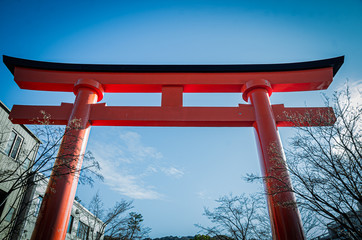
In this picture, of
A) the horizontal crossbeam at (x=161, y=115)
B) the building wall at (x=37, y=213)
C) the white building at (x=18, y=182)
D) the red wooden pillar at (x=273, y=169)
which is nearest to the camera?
the red wooden pillar at (x=273, y=169)

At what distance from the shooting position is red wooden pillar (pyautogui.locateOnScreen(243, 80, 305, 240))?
501 centimetres

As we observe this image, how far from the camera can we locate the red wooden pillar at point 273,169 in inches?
197

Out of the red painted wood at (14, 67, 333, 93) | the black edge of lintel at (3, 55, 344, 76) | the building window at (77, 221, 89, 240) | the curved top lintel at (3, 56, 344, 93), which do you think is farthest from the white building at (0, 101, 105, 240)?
the building window at (77, 221, 89, 240)

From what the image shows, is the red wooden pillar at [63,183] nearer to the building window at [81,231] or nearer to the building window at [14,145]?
the building window at [14,145]

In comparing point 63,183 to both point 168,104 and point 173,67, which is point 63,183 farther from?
point 173,67

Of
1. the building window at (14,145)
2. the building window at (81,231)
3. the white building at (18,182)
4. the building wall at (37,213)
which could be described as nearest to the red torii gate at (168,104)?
the white building at (18,182)

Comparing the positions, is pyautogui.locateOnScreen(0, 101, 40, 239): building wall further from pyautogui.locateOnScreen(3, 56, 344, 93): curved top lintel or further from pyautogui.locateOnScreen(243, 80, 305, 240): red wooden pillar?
pyautogui.locateOnScreen(243, 80, 305, 240): red wooden pillar

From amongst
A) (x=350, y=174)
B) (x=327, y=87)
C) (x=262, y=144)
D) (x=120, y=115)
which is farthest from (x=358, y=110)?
(x=120, y=115)

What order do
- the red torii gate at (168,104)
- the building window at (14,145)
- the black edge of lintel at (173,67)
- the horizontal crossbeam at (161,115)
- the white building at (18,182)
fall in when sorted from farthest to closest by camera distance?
1. the building window at (14,145)
2. the white building at (18,182)
3. the black edge of lintel at (173,67)
4. the horizontal crossbeam at (161,115)
5. the red torii gate at (168,104)

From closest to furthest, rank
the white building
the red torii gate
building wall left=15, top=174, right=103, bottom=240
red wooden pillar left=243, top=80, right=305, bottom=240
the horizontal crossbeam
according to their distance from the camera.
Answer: red wooden pillar left=243, top=80, right=305, bottom=240, the red torii gate, the horizontal crossbeam, the white building, building wall left=15, top=174, right=103, bottom=240

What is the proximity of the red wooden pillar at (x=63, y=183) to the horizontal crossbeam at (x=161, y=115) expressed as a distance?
1.56ft

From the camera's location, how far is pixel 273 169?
5.25 metres

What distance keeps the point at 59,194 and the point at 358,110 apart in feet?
21.3

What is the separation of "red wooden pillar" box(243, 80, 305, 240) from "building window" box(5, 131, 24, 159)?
9.73 metres
